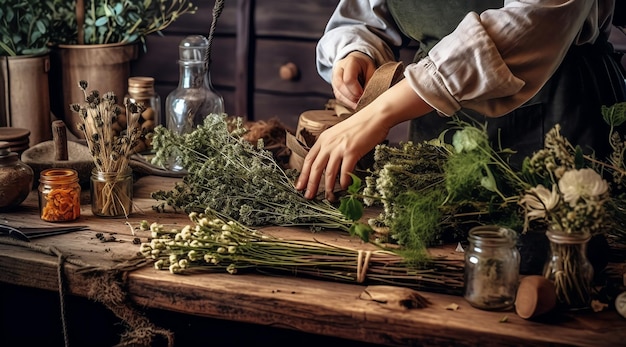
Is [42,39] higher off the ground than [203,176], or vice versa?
[42,39]

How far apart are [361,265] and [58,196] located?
747mm

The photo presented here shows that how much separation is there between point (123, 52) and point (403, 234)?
Answer: 160 centimetres

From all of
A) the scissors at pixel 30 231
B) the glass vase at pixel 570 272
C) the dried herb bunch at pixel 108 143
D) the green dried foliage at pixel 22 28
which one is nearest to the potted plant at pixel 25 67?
the green dried foliage at pixel 22 28

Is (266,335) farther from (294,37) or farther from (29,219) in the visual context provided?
(294,37)

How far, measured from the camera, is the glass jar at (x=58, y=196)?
6.32ft

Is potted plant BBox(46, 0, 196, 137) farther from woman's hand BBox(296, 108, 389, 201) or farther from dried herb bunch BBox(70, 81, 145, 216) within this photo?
woman's hand BBox(296, 108, 389, 201)

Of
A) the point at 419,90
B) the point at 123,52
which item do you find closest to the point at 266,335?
the point at 419,90

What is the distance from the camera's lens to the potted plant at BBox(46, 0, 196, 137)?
2889 millimetres

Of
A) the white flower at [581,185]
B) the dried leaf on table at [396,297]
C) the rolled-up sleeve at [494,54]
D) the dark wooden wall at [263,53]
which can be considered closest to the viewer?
the white flower at [581,185]

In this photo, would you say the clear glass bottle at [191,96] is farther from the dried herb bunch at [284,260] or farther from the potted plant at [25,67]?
the dried herb bunch at [284,260]

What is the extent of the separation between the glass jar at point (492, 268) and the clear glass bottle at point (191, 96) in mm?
1200

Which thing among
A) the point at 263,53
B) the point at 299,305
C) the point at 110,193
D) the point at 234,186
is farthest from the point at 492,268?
the point at 263,53

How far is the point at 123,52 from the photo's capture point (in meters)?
2.95

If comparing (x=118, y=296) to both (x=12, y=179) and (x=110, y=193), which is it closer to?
(x=110, y=193)
